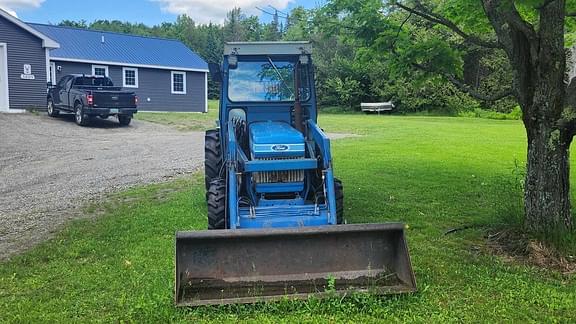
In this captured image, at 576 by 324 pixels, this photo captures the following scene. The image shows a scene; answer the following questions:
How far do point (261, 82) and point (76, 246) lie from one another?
292 cm

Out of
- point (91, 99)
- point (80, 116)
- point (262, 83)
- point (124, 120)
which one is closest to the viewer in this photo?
point (262, 83)

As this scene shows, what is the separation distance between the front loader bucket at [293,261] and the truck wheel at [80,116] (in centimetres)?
1701

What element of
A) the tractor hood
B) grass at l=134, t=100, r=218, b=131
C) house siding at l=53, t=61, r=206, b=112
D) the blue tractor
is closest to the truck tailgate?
grass at l=134, t=100, r=218, b=131

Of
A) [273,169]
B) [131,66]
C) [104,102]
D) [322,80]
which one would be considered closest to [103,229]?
[273,169]

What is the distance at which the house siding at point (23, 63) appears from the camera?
75.2 ft

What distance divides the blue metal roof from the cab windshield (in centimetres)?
2211

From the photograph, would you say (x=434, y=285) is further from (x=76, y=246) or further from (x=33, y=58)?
(x=33, y=58)

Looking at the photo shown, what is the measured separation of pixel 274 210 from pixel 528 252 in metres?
2.61

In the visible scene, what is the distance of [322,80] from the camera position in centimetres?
4194

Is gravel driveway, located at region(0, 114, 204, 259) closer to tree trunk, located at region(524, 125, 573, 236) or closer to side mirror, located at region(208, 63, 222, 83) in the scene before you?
side mirror, located at region(208, 63, 222, 83)

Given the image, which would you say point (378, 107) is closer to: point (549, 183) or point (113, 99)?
point (113, 99)

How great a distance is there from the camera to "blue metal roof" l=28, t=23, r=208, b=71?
91.9ft

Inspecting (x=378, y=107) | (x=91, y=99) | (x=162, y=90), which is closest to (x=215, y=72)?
(x=91, y=99)

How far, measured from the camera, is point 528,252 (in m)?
5.83
